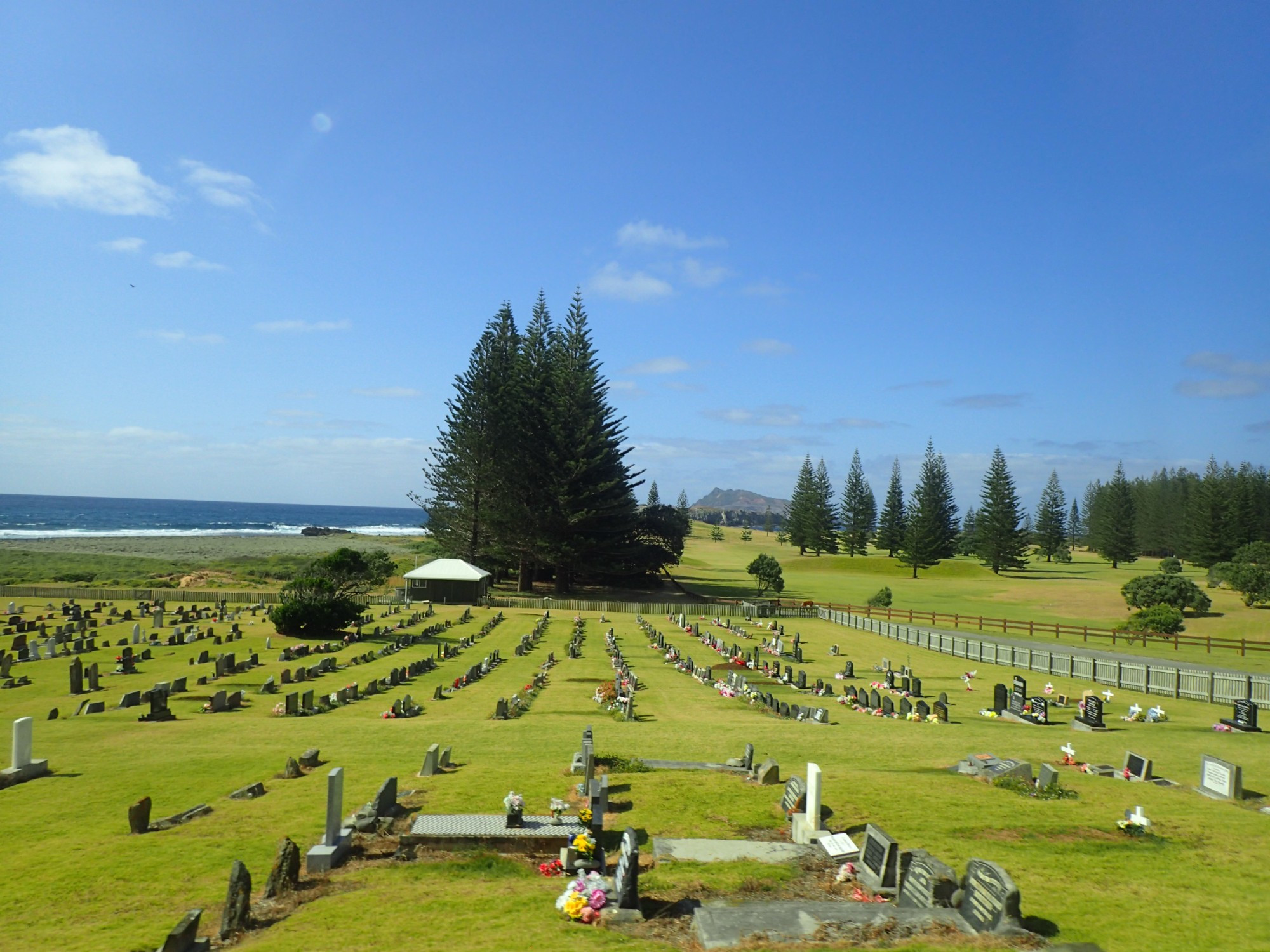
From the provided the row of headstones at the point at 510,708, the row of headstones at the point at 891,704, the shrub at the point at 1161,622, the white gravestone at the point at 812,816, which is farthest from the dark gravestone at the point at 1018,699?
the shrub at the point at 1161,622

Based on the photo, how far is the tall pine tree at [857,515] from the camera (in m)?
116

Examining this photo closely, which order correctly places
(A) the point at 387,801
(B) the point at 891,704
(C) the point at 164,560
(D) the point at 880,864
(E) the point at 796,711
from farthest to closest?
(C) the point at 164,560 → (B) the point at 891,704 → (E) the point at 796,711 → (A) the point at 387,801 → (D) the point at 880,864

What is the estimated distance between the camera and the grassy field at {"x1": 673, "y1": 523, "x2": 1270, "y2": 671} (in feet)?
148

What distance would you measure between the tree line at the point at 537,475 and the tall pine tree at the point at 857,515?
56.8 meters

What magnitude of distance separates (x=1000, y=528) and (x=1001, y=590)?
86.0ft

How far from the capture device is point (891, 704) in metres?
22.5

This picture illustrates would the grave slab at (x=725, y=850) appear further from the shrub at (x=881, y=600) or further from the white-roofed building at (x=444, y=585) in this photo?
the shrub at (x=881, y=600)

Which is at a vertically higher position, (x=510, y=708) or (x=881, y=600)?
(x=510, y=708)

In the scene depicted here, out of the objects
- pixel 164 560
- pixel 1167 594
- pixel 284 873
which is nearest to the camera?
pixel 284 873

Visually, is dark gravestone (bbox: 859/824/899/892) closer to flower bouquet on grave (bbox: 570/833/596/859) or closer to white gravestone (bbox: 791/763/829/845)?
white gravestone (bbox: 791/763/829/845)

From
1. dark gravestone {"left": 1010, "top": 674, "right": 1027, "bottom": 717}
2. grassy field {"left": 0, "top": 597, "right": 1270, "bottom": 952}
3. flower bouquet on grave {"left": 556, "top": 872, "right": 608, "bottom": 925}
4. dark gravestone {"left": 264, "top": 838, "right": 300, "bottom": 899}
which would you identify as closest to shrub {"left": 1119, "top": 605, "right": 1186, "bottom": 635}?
grassy field {"left": 0, "top": 597, "right": 1270, "bottom": 952}

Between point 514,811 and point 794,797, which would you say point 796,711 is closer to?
point 794,797

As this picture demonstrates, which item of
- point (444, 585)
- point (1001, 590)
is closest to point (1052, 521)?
point (1001, 590)

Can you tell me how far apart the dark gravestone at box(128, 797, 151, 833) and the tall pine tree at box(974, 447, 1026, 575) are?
100438 millimetres
